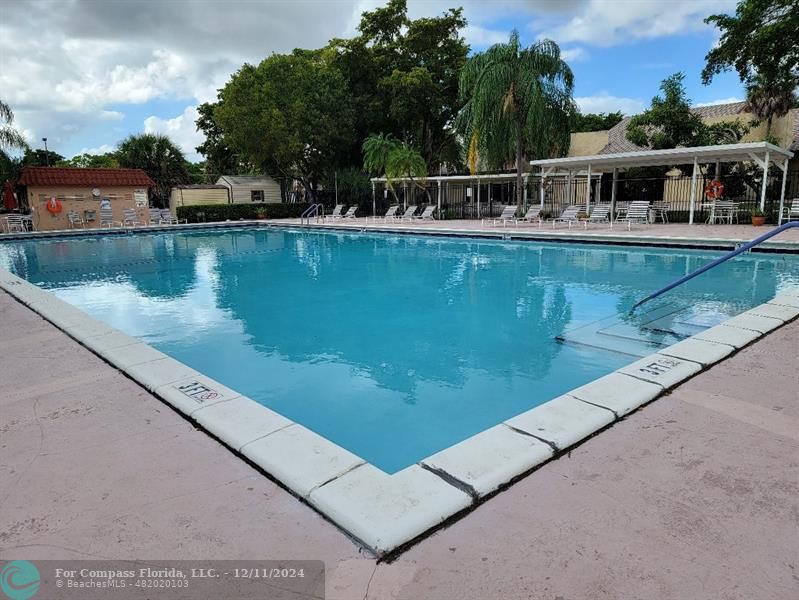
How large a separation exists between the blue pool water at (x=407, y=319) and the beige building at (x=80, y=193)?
9.15 m

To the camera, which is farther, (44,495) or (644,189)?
(644,189)

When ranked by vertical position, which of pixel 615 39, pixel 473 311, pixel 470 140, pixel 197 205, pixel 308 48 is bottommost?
pixel 473 311

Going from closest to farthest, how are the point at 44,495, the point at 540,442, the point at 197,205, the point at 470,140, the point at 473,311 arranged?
1. the point at 44,495
2. the point at 540,442
3. the point at 473,311
4. the point at 470,140
5. the point at 197,205

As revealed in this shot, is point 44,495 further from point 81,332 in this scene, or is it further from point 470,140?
point 470,140

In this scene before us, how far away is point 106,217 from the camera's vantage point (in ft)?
73.5

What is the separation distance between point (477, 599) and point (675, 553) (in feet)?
2.27

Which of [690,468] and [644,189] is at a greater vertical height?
[644,189]

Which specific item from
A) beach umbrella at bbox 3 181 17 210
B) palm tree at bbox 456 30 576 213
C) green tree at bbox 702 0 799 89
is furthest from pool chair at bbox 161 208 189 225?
green tree at bbox 702 0 799 89

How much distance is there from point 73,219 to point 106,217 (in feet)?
4.00

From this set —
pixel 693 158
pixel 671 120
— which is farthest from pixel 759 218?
pixel 671 120

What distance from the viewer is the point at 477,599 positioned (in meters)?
1.51

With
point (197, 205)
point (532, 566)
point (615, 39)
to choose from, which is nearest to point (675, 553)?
point (532, 566)

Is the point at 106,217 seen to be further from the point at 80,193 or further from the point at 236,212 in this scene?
the point at 236,212

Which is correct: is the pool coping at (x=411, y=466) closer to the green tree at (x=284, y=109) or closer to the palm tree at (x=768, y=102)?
the green tree at (x=284, y=109)
